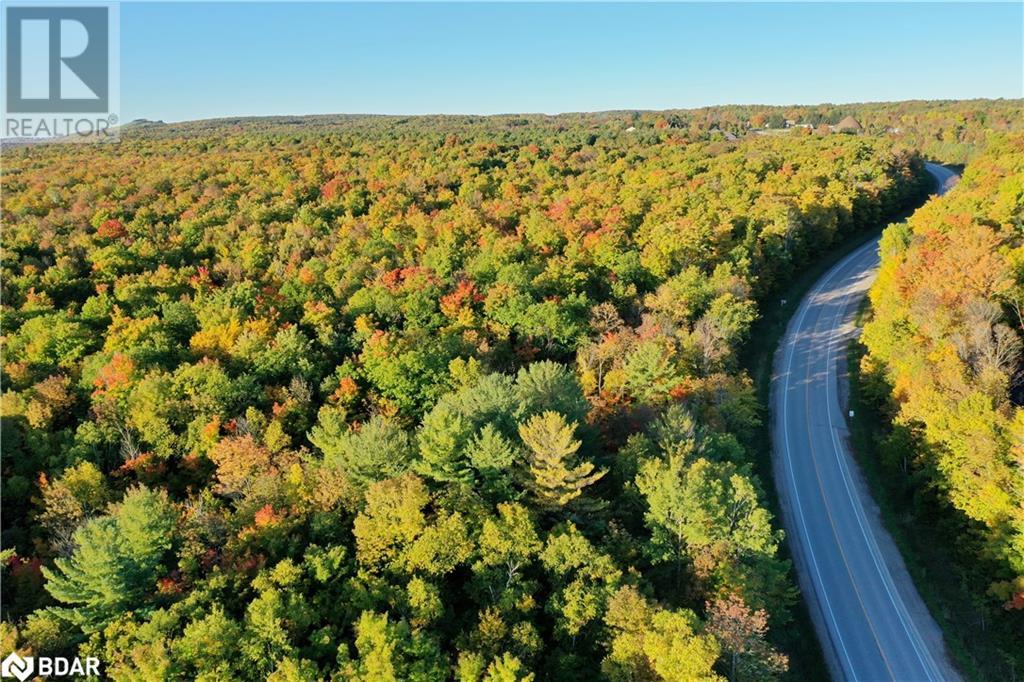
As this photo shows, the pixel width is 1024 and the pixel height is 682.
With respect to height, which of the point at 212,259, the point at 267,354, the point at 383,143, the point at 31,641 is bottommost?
the point at 31,641

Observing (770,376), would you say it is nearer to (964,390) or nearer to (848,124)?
(964,390)

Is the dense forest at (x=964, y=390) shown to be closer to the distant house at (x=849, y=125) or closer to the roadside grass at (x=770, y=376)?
the roadside grass at (x=770, y=376)

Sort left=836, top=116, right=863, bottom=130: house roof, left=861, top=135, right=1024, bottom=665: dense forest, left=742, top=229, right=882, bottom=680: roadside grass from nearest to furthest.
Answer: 1. left=742, top=229, right=882, bottom=680: roadside grass
2. left=861, top=135, right=1024, bottom=665: dense forest
3. left=836, top=116, right=863, bottom=130: house roof

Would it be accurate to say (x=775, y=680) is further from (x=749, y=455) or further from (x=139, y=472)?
(x=139, y=472)

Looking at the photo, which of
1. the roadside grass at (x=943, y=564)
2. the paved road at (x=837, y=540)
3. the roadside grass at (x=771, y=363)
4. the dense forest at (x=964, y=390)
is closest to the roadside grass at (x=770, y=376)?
the roadside grass at (x=771, y=363)

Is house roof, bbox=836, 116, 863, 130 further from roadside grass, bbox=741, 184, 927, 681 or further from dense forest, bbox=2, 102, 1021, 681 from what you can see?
dense forest, bbox=2, 102, 1021, 681

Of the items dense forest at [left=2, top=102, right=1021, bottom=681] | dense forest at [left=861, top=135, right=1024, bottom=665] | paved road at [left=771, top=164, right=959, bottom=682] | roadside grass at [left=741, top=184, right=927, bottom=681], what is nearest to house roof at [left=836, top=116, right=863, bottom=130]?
Answer: roadside grass at [left=741, top=184, right=927, bottom=681]

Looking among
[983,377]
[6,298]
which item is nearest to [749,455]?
[983,377]
